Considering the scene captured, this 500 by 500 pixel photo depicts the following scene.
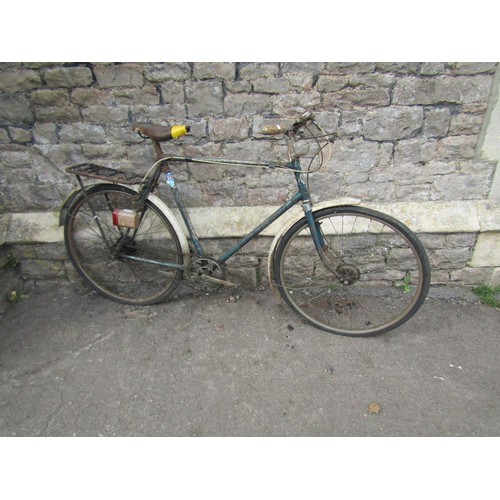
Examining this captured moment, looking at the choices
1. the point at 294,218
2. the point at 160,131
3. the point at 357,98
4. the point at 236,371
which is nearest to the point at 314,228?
the point at 294,218

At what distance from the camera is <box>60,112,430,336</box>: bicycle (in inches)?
89.8

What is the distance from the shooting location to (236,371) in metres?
2.18

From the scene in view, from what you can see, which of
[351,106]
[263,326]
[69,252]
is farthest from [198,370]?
[351,106]

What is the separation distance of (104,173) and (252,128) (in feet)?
3.93

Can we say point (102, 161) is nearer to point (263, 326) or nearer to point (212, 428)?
point (263, 326)

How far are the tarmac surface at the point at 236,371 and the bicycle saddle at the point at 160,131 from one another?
1.41 meters

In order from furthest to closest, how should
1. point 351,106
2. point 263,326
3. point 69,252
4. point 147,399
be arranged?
point 69,252
point 263,326
point 351,106
point 147,399

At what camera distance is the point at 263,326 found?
8.31ft

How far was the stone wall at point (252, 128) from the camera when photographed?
2.28 meters

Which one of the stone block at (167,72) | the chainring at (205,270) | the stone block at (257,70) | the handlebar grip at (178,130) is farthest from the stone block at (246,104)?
the chainring at (205,270)

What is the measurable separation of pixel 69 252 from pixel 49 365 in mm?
949

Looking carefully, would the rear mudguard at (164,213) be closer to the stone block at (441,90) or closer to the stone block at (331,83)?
the stone block at (331,83)

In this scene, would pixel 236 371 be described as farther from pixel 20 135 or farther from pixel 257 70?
pixel 20 135

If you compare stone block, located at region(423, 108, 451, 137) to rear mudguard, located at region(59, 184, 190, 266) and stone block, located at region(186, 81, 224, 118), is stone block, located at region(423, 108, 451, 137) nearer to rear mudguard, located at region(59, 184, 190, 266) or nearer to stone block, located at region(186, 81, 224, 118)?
stone block, located at region(186, 81, 224, 118)
